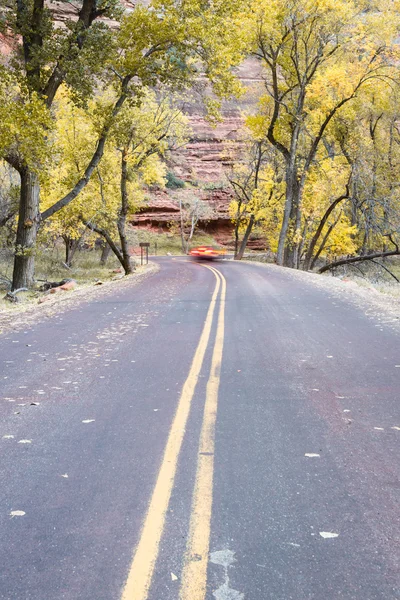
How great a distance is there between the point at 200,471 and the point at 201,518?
22.9 inches

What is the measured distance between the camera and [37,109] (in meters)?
11.8

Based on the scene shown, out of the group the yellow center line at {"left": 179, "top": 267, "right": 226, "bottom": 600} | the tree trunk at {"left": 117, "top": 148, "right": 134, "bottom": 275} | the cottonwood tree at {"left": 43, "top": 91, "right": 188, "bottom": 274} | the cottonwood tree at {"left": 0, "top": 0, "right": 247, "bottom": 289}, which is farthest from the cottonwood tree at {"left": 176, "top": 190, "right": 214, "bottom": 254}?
the yellow center line at {"left": 179, "top": 267, "right": 226, "bottom": 600}

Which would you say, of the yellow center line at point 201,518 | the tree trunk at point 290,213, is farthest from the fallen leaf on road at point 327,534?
the tree trunk at point 290,213

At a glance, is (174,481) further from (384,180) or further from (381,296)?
(384,180)

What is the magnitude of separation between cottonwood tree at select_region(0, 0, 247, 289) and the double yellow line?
998cm

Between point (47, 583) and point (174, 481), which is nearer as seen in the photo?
point (47, 583)

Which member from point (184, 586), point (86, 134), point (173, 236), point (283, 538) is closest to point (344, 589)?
point (283, 538)

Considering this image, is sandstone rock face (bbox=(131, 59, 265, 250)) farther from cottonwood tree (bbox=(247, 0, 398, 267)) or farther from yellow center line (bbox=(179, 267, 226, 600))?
yellow center line (bbox=(179, 267, 226, 600))

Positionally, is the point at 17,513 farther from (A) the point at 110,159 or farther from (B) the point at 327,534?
(A) the point at 110,159

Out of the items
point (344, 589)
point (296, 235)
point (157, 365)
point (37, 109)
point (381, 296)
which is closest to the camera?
point (344, 589)

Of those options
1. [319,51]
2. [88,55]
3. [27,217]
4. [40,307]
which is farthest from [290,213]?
[40,307]

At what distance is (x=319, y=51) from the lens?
24.1 metres

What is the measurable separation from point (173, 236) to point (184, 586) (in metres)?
58.7

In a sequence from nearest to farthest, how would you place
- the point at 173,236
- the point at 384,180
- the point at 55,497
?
the point at 55,497 → the point at 384,180 → the point at 173,236
